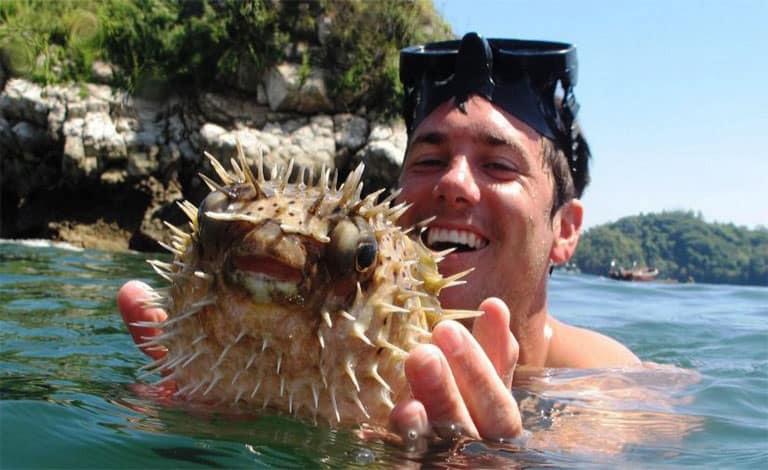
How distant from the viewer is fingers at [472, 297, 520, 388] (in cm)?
164

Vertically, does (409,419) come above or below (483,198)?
below

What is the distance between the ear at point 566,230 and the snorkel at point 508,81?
143mm

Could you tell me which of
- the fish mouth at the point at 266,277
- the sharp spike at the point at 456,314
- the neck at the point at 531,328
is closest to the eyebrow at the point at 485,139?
the neck at the point at 531,328

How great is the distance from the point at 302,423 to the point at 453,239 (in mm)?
1429

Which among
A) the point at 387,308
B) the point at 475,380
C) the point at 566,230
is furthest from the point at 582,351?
the point at 387,308

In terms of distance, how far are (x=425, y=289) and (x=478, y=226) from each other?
1101 millimetres

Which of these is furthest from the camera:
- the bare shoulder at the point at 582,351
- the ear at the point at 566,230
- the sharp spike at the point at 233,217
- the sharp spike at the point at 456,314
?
the bare shoulder at the point at 582,351

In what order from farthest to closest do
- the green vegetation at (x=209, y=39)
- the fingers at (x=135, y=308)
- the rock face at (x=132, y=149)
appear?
1. the green vegetation at (x=209, y=39)
2. the rock face at (x=132, y=149)
3. the fingers at (x=135, y=308)

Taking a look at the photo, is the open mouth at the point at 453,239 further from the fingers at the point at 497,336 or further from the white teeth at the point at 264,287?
the white teeth at the point at 264,287

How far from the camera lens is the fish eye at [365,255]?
1441mm

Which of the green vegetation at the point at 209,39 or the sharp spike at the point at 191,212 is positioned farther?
the green vegetation at the point at 209,39

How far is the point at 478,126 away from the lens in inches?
119

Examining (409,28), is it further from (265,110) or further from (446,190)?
(446,190)

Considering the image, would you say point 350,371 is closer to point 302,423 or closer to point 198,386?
point 302,423
